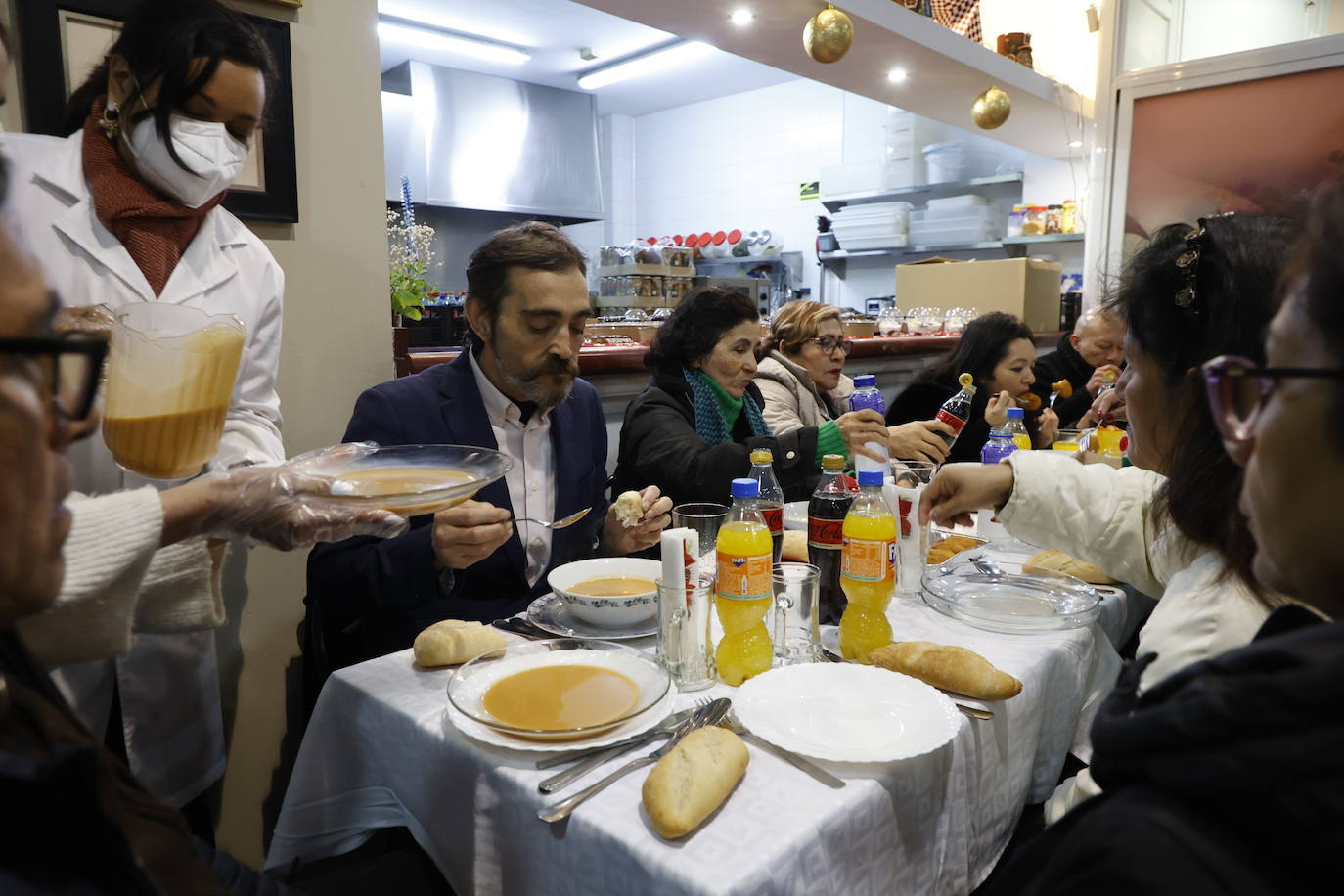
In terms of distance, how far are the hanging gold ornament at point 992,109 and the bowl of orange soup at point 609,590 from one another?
13.5 ft

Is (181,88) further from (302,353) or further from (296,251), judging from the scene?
(302,353)

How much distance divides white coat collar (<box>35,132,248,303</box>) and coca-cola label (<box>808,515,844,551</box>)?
51.7 inches

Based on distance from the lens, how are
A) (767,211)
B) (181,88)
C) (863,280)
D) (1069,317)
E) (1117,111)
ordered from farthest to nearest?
(767,211) < (863,280) < (1069,317) < (1117,111) < (181,88)

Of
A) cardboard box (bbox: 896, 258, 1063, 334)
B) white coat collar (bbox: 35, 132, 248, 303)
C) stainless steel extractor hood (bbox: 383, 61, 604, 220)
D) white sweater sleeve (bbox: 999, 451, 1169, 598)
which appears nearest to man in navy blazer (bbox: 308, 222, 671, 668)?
white coat collar (bbox: 35, 132, 248, 303)

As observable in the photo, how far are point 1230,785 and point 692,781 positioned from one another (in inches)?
21.5

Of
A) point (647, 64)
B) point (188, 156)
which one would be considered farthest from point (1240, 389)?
point (647, 64)

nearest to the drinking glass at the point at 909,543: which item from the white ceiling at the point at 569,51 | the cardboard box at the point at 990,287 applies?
the white ceiling at the point at 569,51

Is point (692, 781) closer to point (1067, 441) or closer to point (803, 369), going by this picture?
point (803, 369)

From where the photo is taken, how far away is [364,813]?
4.19ft

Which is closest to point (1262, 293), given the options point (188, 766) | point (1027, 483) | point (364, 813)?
point (1027, 483)

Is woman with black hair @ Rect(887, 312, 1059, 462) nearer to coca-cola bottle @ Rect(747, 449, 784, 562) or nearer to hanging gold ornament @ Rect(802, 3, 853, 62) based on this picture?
hanging gold ornament @ Rect(802, 3, 853, 62)

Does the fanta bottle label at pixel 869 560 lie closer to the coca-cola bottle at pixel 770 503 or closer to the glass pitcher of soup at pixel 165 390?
the coca-cola bottle at pixel 770 503

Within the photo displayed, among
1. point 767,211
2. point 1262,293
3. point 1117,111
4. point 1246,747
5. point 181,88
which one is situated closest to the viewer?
point 1246,747

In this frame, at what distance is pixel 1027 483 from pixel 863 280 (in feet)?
23.3
